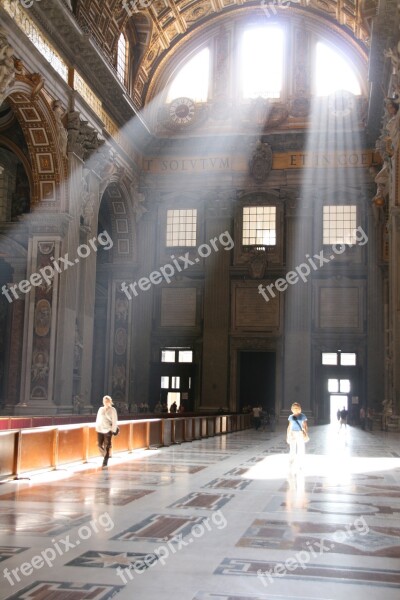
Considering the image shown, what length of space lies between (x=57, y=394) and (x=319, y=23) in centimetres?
1894

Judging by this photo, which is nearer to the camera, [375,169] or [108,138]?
[108,138]

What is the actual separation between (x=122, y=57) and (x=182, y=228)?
23.0ft

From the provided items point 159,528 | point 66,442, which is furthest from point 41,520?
point 66,442

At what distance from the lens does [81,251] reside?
23.3 m

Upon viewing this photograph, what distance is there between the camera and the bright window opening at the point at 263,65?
31672mm

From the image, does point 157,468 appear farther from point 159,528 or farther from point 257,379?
point 257,379

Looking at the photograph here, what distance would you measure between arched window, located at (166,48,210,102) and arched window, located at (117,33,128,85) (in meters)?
2.94

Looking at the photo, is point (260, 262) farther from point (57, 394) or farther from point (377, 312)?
point (57, 394)

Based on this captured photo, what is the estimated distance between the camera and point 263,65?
3181cm

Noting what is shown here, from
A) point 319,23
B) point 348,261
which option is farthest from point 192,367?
point 319,23

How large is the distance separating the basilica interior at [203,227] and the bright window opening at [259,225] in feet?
0.26

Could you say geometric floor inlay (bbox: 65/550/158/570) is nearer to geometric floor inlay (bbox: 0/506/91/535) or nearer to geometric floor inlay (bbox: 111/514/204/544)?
geometric floor inlay (bbox: 111/514/204/544)

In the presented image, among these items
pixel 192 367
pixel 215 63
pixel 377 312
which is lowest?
pixel 192 367

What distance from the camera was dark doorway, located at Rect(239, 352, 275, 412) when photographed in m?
30.4
